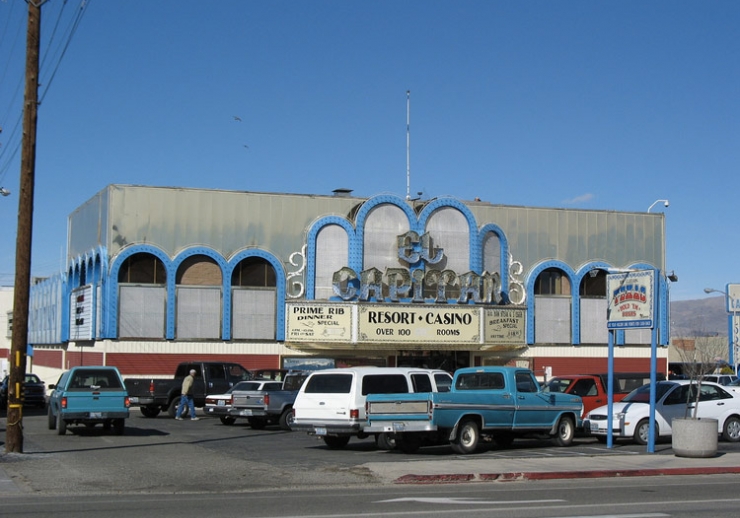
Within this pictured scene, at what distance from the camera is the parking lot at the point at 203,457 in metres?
17.0

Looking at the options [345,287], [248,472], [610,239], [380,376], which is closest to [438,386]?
[380,376]

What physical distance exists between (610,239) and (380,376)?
30193 millimetres

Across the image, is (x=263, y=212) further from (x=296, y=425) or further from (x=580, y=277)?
(x=296, y=425)

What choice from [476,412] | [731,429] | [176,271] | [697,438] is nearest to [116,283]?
[176,271]

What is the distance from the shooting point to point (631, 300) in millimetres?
23000

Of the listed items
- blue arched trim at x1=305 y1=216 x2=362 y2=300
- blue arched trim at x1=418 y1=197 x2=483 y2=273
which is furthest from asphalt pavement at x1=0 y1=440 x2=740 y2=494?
blue arched trim at x1=418 y1=197 x2=483 y2=273

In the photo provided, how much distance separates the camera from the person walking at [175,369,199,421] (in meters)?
33.0

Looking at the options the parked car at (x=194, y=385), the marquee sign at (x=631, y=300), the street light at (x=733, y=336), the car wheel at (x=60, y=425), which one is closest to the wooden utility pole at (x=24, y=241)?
the car wheel at (x=60, y=425)

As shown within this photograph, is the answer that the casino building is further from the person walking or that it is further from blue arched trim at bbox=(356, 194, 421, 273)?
the person walking

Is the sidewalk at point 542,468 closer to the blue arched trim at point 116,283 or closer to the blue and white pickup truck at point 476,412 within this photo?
the blue and white pickup truck at point 476,412

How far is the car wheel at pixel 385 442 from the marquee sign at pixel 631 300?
579 centimetres

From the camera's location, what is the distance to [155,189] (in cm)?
4316

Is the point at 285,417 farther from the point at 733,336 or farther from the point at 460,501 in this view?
the point at 733,336

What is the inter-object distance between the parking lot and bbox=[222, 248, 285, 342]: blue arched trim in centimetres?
1356
